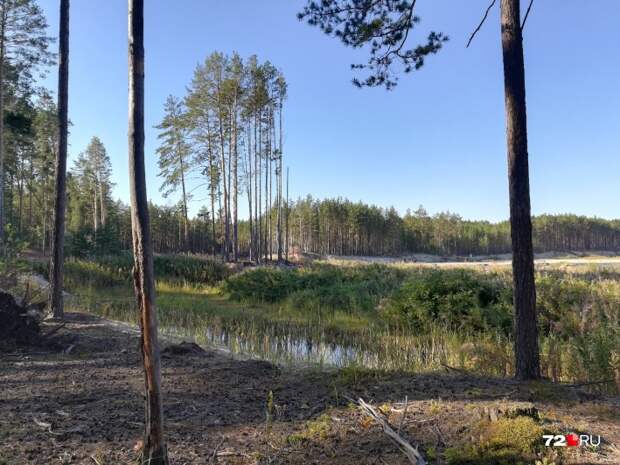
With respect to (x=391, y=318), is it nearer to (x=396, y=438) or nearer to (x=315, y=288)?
(x=315, y=288)

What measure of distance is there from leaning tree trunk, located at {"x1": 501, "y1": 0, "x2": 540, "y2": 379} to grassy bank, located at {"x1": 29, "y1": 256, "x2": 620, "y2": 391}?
0.73 m

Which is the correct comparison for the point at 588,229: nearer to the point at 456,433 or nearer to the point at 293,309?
→ the point at 293,309

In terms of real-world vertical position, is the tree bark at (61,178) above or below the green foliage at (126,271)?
above

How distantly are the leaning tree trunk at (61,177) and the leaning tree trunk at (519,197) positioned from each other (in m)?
8.48

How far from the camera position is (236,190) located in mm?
27484

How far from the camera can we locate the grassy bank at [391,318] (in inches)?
215

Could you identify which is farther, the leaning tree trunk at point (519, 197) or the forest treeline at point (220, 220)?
the forest treeline at point (220, 220)

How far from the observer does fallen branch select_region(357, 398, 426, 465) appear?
2.38 m

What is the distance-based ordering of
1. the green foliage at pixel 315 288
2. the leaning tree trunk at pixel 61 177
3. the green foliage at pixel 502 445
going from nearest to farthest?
1. the green foliage at pixel 502 445
2. the leaning tree trunk at pixel 61 177
3. the green foliage at pixel 315 288

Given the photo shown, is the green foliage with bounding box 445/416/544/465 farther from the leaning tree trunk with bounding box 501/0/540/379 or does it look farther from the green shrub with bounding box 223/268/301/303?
the green shrub with bounding box 223/268/301/303

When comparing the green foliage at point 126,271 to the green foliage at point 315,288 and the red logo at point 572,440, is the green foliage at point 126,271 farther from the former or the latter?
the red logo at point 572,440

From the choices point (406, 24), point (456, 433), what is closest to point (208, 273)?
point (406, 24)

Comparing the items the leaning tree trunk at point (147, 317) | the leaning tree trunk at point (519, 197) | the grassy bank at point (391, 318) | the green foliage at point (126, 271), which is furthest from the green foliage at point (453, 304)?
the green foliage at point (126, 271)

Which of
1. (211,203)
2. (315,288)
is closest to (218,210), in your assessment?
(211,203)
